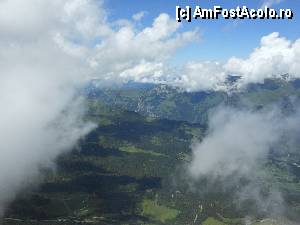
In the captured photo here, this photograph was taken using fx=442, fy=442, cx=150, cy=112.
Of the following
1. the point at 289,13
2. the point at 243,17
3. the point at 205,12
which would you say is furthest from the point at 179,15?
the point at 289,13

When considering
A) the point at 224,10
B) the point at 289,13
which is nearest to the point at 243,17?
the point at 224,10

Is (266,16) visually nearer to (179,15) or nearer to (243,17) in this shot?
(243,17)

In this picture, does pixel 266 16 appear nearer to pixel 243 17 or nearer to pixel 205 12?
pixel 243 17

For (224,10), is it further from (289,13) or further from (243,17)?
(289,13)

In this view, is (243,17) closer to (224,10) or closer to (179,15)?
(224,10)

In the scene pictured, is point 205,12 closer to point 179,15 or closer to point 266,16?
point 179,15

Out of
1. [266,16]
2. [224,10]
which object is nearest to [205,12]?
[224,10]
